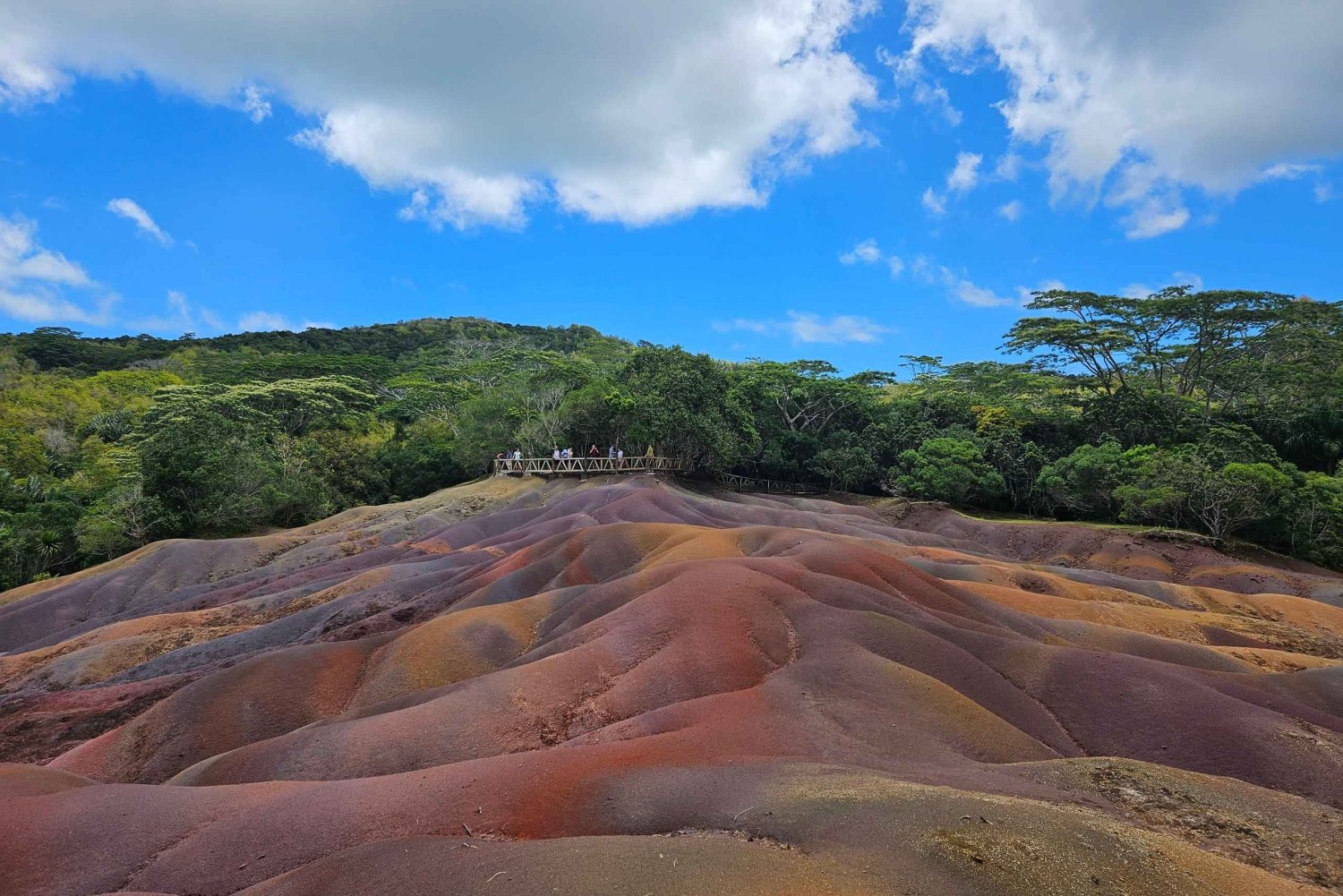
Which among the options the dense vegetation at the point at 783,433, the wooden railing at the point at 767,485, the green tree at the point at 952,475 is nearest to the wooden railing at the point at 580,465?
the dense vegetation at the point at 783,433

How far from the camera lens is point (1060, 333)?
2323 inches

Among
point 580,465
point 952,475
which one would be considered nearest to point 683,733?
point 580,465

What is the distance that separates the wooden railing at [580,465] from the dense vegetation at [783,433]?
5.86 ft

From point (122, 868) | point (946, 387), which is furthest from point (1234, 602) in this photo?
point (946, 387)

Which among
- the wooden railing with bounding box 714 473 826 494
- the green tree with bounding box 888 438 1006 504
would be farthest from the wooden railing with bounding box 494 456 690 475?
the green tree with bounding box 888 438 1006 504

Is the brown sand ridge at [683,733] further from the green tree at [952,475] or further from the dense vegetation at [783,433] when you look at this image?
the green tree at [952,475]

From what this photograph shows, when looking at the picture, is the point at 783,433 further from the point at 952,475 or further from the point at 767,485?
the point at 952,475

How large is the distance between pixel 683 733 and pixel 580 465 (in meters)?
45.9

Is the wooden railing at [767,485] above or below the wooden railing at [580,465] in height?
below

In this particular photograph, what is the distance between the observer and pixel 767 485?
68062 mm

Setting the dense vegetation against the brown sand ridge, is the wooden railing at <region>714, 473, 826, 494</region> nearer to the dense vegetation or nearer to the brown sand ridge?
the dense vegetation

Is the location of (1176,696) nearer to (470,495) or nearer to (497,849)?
(497,849)

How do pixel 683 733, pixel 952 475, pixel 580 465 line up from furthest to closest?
pixel 580 465 < pixel 952 475 < pixel 683 733

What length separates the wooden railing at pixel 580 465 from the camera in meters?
58.2
